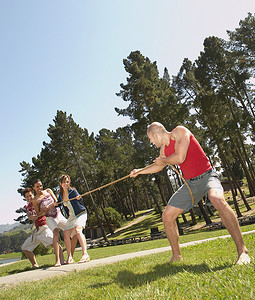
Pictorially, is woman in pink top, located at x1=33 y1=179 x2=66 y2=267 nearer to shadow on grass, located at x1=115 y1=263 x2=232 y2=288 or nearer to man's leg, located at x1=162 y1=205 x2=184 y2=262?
shadow on grass, located at x1=115 y1=263 x2=232 y2=288

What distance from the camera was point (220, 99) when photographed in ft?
77.2

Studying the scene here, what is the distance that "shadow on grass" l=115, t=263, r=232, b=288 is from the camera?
2903 mm

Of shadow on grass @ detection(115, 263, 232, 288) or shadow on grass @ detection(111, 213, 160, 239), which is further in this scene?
shadow on grass @ detection(111, 213, 160, 239)

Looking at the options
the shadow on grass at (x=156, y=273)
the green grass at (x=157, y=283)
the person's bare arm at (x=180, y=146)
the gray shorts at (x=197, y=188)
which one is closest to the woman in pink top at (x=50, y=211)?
the green grass at (x=157, y=283)

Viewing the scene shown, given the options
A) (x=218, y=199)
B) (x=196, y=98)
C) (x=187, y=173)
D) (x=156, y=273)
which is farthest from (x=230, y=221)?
(x=196, y=98)

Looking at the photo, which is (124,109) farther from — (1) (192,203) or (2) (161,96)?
(1) (192,203)

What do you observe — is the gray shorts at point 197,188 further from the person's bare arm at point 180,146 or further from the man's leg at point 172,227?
the person's bare arm at point 180,146

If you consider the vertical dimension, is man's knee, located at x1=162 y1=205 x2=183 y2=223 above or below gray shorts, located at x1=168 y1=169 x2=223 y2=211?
below

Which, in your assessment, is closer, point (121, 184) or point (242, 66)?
point (242, 66)

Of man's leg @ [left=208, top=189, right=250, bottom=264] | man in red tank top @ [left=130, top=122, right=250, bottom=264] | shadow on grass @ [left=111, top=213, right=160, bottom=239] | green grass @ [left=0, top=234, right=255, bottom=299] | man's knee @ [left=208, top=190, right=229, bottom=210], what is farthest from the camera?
shadow on grass @ [left=111, top=213, right=160, bottom=239]

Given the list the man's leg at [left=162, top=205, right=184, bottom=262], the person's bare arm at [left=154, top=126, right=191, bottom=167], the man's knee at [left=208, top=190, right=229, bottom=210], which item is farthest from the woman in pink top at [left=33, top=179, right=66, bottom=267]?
the man's knee at [left=208, top=190, right=229, bottom=210]

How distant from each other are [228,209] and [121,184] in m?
45.6

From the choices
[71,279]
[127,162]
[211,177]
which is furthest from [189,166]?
[127,162]

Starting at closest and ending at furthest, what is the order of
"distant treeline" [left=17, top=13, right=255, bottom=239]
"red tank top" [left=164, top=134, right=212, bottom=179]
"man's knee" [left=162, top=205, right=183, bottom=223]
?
1. "red tank top" [left=164, top=134, right=212, bottom=179]
2. "man's knee" [left=162, top=205, right=183, bottom=223]
3. "distant treeline" [left=17, top=13, right=255, bottom=239]
